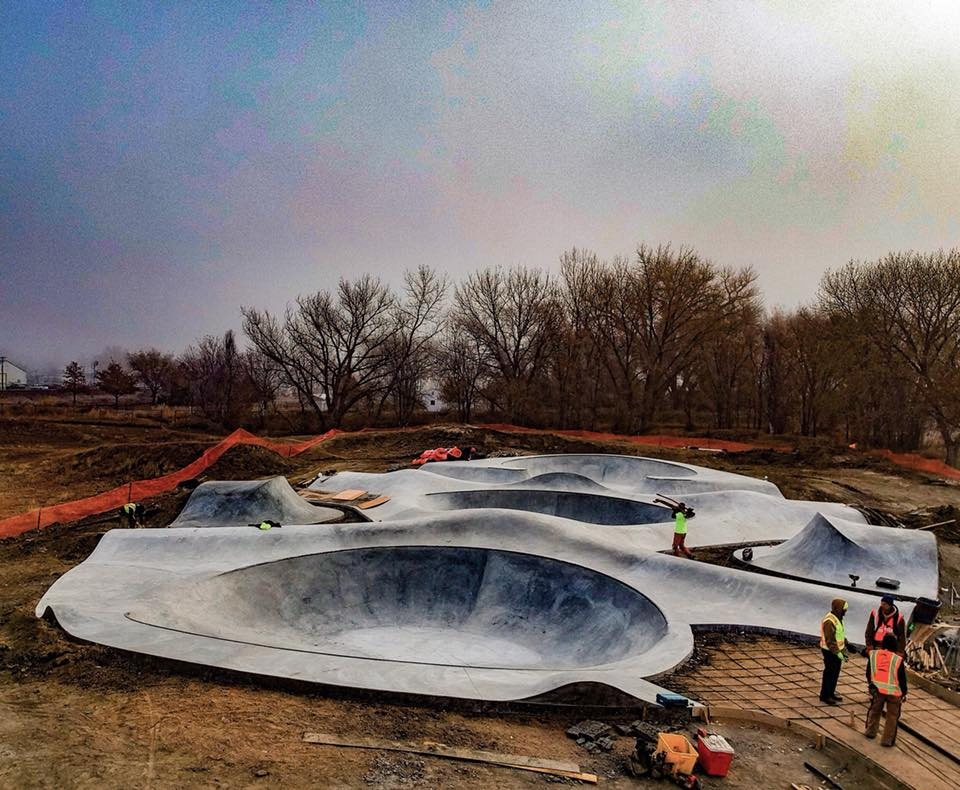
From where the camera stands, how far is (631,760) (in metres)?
5.57

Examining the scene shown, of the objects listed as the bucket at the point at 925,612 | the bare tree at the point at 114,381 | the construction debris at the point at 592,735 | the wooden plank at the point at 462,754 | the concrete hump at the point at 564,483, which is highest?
the bare tree at the point at 114,381

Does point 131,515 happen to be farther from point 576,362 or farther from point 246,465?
point 576,362

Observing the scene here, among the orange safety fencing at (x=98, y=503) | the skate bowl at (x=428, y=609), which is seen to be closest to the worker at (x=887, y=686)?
the skate bowl at (x=428, y=609)

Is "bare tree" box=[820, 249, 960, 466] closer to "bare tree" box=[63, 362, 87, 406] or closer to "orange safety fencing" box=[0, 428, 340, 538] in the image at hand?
"orange safety fencing" box=[0, 428, 340, 538]

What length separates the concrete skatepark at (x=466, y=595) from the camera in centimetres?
804

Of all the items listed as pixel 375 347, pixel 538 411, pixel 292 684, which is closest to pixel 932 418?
pixel 538 411

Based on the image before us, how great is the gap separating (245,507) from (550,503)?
9.08m

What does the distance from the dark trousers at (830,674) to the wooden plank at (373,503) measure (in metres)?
13.9

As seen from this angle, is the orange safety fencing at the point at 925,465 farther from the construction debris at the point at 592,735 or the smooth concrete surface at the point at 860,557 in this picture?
the construction debris at the point at 592,735

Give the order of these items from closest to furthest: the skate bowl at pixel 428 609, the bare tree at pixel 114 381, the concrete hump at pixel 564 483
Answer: the skate bowl at pixel 428 609 → the concrete hump at pixel 564 483 → the bare tree at pixel 114 381

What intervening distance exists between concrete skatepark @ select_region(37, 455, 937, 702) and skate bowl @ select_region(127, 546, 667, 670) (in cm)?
3

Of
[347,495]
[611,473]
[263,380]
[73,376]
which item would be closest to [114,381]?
[73,376]

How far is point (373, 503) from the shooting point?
763 inches

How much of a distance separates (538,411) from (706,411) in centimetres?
2654
